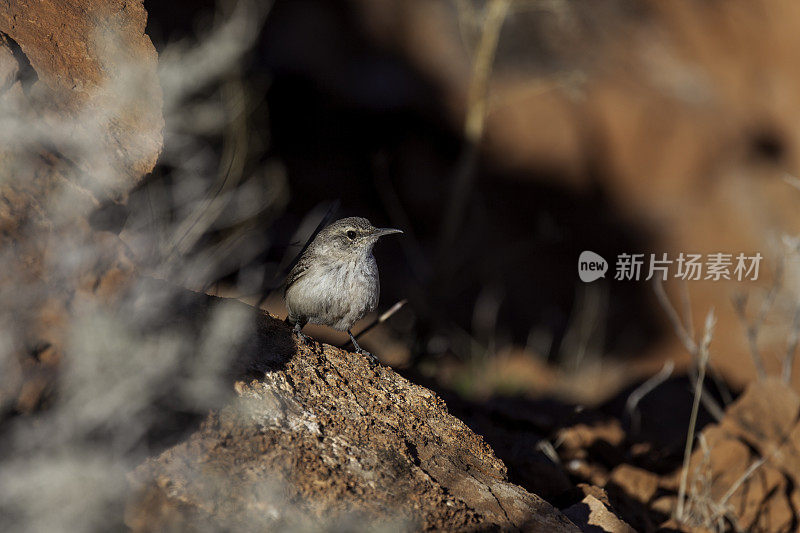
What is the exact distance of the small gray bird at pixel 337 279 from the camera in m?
4.28

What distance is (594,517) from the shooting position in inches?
138

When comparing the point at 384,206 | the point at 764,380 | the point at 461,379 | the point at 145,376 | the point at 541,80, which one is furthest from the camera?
the point at 384,206

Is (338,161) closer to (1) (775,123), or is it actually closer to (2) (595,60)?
(2) (595,60)

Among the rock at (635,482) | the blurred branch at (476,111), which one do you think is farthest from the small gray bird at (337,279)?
the blurred branch at (476,111)

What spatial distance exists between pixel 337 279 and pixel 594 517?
1882 millimetres

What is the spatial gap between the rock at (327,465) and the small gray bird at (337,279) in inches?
26.7

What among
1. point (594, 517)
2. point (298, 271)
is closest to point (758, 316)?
point (594, 517)

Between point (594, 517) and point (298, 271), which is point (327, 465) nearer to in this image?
point (594, 517)

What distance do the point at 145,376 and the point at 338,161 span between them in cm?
804

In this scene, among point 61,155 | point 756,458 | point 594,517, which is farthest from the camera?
point 756,458

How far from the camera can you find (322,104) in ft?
34.0

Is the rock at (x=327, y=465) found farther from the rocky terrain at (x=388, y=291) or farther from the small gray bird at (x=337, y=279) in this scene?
the small gray bird at (x=337, y=279)

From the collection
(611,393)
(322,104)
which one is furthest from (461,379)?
(322,104)

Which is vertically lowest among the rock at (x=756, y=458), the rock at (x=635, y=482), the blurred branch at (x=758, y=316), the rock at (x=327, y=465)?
the rock at (x=635, y=482)
